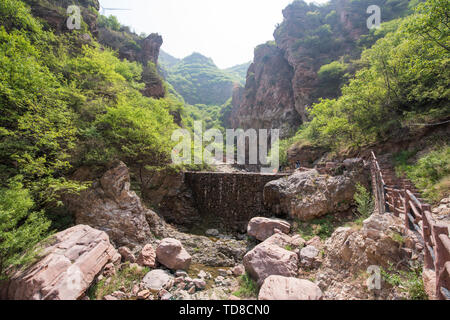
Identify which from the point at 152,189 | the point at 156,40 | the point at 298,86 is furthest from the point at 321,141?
the point at 156,40

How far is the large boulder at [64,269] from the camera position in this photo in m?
4.31

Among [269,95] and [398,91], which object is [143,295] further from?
[269,95]

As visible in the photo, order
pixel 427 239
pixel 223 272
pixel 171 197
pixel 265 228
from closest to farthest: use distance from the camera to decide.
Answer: pixel 427 239 < pixel 223 272 < pixel 265 228 < pixel 171 197

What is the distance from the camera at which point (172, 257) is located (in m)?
7.22

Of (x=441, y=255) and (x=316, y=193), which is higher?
(x=441, y=255)

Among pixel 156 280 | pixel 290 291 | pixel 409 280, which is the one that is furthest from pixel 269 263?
pixel 156 280

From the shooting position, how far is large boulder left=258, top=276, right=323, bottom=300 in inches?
168

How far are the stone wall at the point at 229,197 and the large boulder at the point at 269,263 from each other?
597 cm

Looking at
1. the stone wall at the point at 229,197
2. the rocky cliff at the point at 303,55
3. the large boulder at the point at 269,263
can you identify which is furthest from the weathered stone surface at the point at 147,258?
the rocky cliff at the point at 303,55

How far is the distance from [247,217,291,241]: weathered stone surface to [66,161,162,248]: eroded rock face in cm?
577

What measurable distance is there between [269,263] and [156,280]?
431cm

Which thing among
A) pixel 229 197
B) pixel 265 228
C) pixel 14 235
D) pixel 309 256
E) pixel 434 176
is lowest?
pixel 265 228

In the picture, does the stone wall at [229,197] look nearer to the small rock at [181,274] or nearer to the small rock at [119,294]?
the small rock at [181,274]

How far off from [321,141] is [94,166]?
18.8 metres
